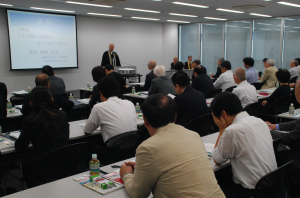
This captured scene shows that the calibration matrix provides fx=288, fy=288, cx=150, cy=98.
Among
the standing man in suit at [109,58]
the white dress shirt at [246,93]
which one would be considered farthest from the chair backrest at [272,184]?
the standing man in suit at [109,58]

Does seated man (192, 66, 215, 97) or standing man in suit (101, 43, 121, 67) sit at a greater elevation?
standing man in suit (101, 43, 121, 67)

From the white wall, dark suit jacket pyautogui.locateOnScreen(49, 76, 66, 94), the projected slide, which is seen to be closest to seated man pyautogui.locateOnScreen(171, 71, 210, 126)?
dark suit jacket pyautogui.locateOnScreen(49, 76, 66, 94)

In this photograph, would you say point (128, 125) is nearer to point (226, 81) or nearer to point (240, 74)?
point (240, 74)

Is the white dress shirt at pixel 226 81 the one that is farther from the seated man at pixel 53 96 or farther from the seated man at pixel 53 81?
the seated man at pixel 53 96

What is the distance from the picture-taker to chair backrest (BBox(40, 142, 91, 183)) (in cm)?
240

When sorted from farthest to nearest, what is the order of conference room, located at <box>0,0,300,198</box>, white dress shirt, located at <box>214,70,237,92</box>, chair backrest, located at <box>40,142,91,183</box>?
white dress shirt, located at <box>214,70,237,92</box>
chair backrest, located at <box>40,142,91,183</box>
conference room, located at <box>0,0,300,198</box>

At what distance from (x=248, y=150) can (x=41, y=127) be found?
1.79 meters

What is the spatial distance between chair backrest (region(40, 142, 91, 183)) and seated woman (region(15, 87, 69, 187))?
0.23 meters

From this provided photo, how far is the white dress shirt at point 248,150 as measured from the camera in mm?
2107

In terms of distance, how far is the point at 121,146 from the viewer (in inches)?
120

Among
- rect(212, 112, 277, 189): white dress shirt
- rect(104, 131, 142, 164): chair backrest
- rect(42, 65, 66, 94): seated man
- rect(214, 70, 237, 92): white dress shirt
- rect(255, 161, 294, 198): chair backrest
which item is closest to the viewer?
rect(255, 161, 294, 198): chair backrest

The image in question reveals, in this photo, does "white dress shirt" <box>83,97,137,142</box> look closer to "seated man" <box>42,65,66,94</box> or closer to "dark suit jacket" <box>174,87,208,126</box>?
"dark suit jacket" <box>174,87,208,126</box>

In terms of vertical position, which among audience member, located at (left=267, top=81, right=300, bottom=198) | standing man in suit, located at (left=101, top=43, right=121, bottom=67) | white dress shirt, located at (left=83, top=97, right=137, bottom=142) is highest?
standing man in suit, located at (left=101, top=43, right=121, bottom=67)

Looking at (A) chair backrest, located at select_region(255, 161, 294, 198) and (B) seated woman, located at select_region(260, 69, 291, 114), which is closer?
(A) chair backrest, located at select_region(255, 161, 294, 198)
